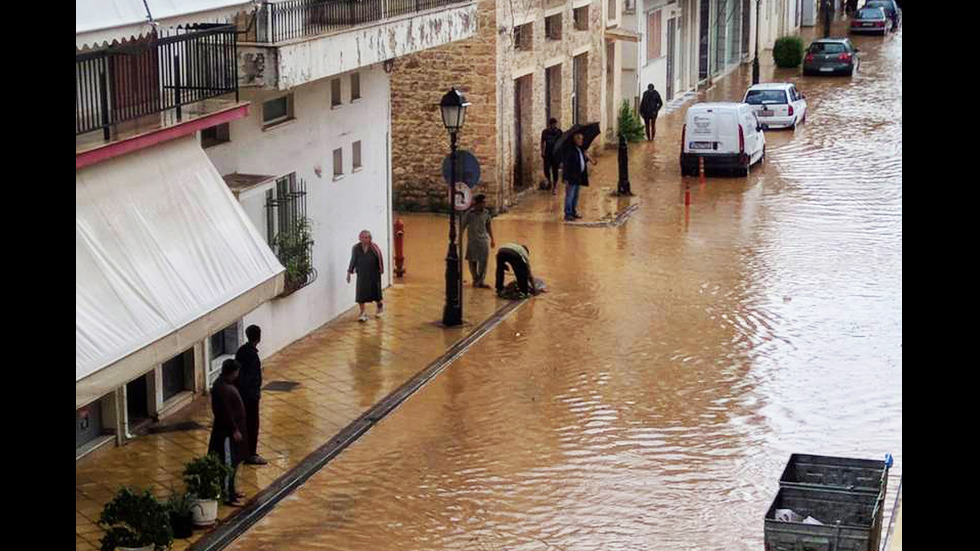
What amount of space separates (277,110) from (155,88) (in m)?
4.91

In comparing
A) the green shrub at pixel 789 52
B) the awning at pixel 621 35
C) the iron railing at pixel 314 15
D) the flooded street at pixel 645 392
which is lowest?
the flooded street at pixel 645 392

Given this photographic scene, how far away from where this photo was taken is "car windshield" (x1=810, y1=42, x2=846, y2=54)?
176 feet

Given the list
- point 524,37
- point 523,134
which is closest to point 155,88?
point 524,37

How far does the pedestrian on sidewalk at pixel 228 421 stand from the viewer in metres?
14.8

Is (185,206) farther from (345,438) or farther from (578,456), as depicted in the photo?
(578,456)

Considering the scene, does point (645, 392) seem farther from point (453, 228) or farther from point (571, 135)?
point (571, 135)

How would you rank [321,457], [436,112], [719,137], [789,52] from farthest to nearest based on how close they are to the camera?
1. [789,52]
2. [719,137]
3. [436,112]
4. [321,457]

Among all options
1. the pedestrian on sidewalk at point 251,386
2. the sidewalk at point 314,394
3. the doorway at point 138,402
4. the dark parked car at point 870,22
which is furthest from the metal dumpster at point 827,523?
the dark parked car at point 870,22

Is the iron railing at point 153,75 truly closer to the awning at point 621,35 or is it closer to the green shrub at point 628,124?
the awning at point 621,35

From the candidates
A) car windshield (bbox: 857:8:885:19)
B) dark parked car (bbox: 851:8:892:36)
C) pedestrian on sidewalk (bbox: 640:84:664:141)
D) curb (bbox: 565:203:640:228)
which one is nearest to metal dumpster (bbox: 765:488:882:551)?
curb (bbox: 565:203:640:228)

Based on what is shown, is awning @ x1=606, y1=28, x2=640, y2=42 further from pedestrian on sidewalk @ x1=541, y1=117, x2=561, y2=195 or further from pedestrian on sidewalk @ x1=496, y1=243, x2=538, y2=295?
pedestrian on sidewalk @ x1=496, y1=243, x2=538, y2=295

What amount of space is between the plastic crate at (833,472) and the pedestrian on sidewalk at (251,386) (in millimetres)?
5570

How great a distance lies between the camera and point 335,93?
883 inches

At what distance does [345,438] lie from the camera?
56.0 ft
